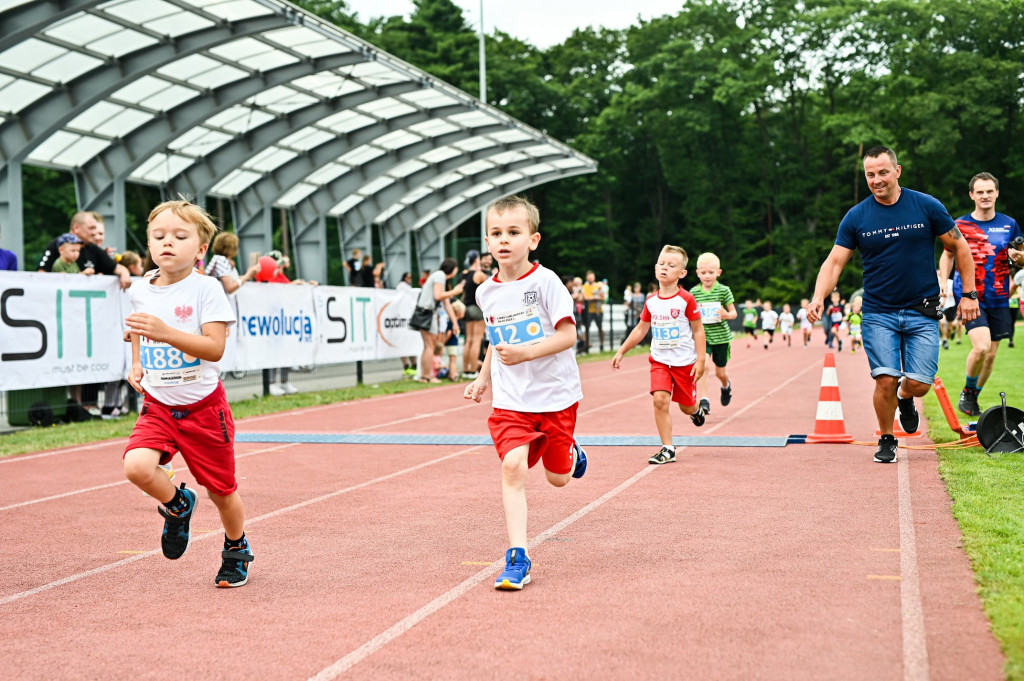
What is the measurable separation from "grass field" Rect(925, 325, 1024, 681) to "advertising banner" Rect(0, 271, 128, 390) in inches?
353

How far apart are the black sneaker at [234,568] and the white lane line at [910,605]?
9.68 ft

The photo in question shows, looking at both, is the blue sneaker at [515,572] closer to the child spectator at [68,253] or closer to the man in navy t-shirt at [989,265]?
the man in navy t-shirt at [989,265]

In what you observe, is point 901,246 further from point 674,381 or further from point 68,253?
point 68,253

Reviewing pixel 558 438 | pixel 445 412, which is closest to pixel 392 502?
pixel 558 438

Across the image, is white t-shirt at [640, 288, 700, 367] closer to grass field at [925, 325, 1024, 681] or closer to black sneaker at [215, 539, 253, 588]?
grass field at [925, 325, 1024, 681]

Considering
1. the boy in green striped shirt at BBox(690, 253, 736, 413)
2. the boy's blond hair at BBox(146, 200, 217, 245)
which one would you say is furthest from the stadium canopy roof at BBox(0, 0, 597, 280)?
the boy's blond hair at BBox(146, 200, 217, 245)

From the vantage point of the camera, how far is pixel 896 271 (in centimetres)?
806

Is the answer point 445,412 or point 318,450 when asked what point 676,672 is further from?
point 445,412

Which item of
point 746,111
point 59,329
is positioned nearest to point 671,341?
point 59,329

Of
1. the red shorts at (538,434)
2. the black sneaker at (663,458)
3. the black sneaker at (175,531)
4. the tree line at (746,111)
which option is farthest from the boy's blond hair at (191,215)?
the tree line at (746,111)

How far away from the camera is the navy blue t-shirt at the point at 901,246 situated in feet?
26.3

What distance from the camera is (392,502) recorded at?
741cm

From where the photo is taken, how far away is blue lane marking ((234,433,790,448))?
33.4 feet

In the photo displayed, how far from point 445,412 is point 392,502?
653cm
